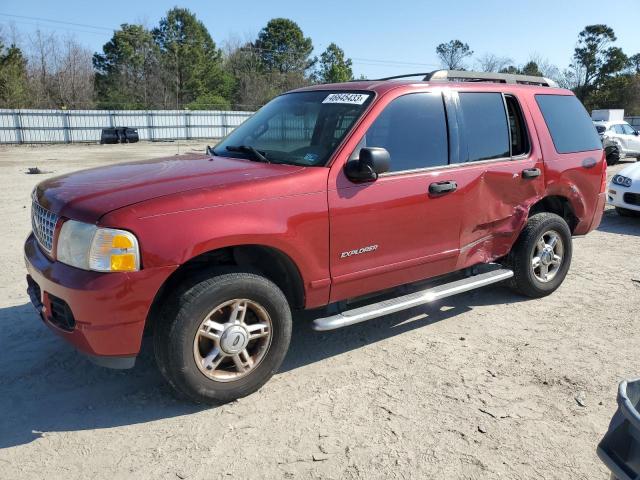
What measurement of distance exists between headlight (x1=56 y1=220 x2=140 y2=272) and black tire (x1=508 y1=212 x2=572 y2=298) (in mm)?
3480

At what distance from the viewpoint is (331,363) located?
3.87 m

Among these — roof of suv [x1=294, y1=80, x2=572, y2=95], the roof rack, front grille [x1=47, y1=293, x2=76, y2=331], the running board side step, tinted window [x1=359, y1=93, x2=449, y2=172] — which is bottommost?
the running board side step

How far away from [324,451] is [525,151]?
10.8 ft

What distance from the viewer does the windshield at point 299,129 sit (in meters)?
3.76

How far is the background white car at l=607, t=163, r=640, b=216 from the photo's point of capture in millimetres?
8797

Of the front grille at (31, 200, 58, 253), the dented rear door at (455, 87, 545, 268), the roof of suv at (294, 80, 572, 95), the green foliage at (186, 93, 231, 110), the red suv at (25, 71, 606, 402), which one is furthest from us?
the green foliage at (186, 93, 231, 110)

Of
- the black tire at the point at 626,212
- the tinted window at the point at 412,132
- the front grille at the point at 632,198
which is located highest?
the tinted window at the point at 412,132

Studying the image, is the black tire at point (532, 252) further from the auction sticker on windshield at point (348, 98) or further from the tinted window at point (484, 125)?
the auction sticker on windshield at point (348, 98)

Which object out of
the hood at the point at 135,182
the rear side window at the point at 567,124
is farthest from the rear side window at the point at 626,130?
the hood at the point at 135,182

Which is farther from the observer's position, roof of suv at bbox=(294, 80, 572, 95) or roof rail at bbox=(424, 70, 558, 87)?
roof rail at bbox=(424, 70, 558, 87)

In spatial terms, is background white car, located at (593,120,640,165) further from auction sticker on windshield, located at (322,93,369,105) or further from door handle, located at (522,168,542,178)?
auction sticker on windshield, located at (322,93,369,105)

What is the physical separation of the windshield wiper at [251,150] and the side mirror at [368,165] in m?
0.64

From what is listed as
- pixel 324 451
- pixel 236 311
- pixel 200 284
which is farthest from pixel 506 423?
pixel 200 284

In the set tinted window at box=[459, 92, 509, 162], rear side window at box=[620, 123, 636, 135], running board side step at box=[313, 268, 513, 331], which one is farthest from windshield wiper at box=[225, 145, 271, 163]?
rear side window at box=[620, 123, 636, 135]
